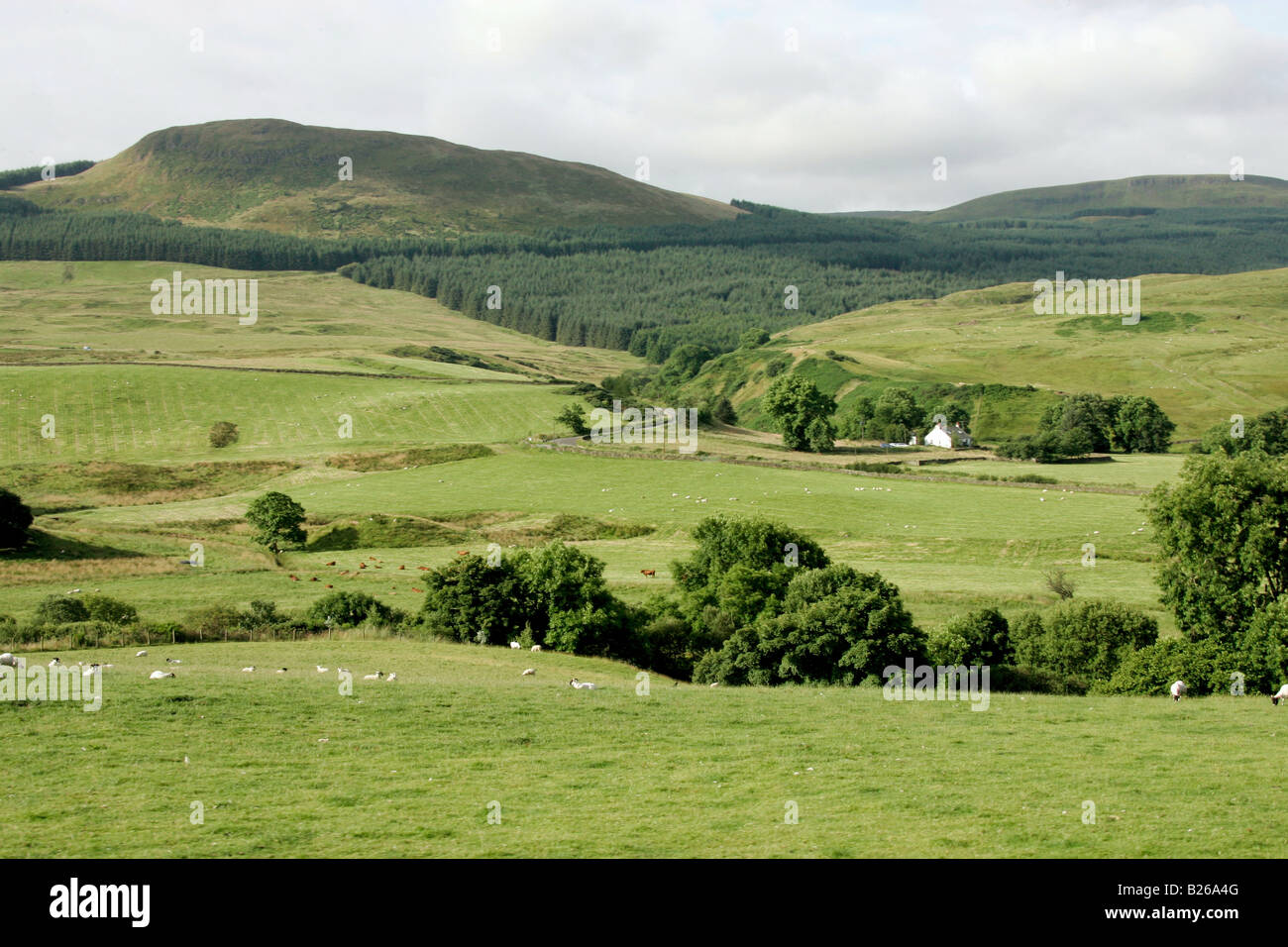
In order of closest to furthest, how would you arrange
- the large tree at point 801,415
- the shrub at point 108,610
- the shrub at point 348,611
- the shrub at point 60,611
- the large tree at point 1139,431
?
the shrub at point 60,611 < the shrub at point 108,610 < the shrub at point 348,611 < the large tree at point 801,415 < the large tree at point 1139,431

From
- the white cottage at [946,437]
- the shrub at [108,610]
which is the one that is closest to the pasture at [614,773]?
the shrub at [108,610]

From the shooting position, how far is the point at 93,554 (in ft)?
208

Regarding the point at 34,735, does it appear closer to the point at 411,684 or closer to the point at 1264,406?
the point at 411,684

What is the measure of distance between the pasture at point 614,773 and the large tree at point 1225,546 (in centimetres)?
1025

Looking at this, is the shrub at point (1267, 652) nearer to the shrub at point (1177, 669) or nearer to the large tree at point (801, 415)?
the shrub at point (1177, 669)

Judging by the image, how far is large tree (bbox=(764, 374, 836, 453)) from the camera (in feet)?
409

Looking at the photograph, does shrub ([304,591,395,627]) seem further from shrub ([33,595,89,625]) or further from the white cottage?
the white cottage

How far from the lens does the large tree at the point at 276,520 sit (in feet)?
246

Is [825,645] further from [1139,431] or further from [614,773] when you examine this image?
[1139,431]

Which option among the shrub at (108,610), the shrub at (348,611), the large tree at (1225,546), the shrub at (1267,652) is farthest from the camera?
the shrub at (348,611)

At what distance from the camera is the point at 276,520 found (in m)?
75.1

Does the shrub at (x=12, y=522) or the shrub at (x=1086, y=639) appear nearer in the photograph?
the shrub at (x=1086, y=639)

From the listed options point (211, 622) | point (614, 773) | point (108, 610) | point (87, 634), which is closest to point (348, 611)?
point (211, 622)

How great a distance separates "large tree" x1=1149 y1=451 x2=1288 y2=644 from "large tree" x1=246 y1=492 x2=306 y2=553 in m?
59.1
